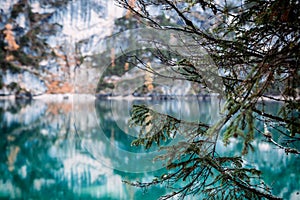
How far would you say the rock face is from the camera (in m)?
44.0

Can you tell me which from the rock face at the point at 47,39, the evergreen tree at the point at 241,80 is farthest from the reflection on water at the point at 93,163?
the rock face at the point at 47,39

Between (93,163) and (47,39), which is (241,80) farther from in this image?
(47,39)

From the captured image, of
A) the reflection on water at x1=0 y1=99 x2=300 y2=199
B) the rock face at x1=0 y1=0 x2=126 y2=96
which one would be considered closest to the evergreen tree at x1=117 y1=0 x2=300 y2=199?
the reflection on water at x1=0 y1=99 x2=300 y2=199

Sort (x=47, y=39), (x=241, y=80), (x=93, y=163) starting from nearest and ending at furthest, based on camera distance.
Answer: (x=241, y=80) < (x=93, y=163) < (x=47, y=39)

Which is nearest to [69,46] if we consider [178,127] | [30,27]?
[30,27]

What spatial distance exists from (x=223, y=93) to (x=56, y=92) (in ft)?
150

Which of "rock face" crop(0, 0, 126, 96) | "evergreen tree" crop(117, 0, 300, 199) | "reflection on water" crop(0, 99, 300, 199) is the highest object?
"rock face" crop(0, 0, 126, 96)

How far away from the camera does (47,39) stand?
50500mm

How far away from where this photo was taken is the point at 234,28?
1.92 metres

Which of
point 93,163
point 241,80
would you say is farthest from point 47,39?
point 241,80

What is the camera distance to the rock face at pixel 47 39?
144 ft

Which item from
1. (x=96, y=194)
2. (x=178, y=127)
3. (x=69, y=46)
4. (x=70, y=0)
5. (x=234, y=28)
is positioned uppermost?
(x=70, y=0)

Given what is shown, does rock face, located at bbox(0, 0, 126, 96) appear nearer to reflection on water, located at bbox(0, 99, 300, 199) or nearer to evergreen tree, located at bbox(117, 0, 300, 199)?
reflection on water, located at bbox(0, 99, 300, 199)

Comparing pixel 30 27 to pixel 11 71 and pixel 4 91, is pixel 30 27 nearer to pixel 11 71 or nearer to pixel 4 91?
pixel 11 71
